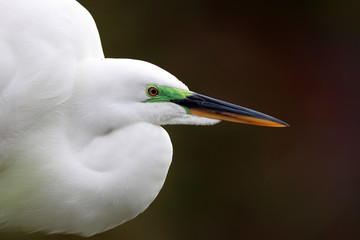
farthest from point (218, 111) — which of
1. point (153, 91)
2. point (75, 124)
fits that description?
point (75, 124)

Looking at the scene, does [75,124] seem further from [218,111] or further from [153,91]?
[218,111]

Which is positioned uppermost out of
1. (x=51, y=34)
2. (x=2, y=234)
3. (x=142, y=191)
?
(x=51, y=34)

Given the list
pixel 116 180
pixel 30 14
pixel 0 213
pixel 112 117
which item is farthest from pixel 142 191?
pixel 30 14

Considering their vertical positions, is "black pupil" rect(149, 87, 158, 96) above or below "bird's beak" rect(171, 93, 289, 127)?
above

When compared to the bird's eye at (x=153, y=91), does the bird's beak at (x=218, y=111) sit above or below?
below

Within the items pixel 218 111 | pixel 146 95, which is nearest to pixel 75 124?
pixel 146 95

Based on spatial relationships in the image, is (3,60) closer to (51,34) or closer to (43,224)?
(51,34)
